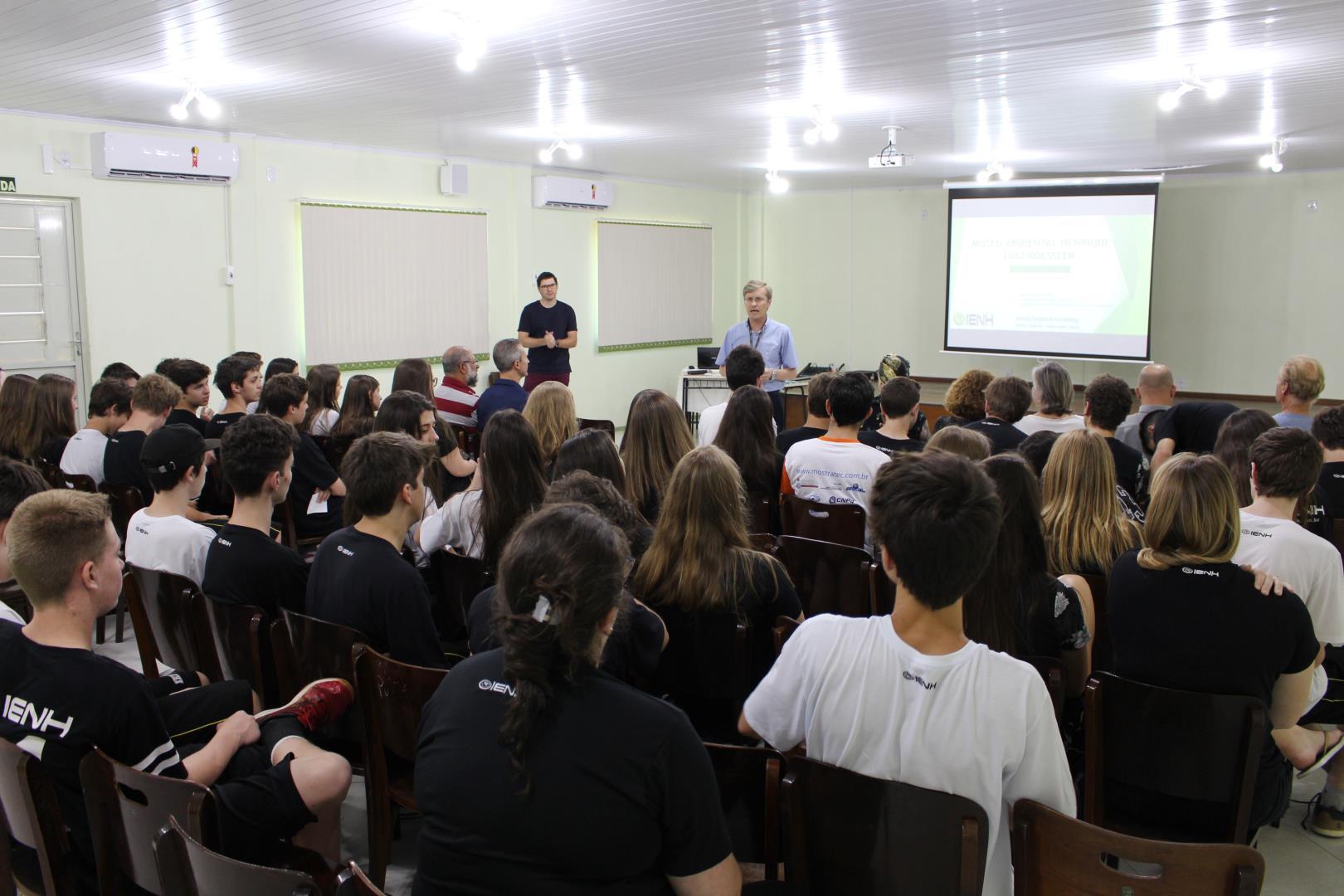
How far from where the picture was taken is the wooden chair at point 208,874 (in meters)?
1.53

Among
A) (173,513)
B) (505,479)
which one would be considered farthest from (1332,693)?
(173,513)

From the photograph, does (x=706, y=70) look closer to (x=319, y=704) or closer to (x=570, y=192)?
(x=319, y=704)

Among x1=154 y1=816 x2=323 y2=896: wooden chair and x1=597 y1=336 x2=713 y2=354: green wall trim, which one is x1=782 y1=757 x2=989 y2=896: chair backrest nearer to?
x1=154 y1=816 x2=323 y2=896: wooden chair

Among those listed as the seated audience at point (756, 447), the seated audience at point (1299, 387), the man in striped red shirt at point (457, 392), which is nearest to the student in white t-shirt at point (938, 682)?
the seated audience at point (756, 447)

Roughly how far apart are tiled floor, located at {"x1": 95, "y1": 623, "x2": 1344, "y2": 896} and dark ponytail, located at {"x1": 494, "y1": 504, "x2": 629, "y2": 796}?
1.63 metres

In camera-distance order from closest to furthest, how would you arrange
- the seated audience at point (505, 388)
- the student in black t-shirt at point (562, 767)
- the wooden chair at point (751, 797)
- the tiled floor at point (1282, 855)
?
the student in black t-shirt at point (562, 767) < the wooden chair at point (751, 797) < the tiled floor at point (1282, 855) < the seated audience at point (505, 388)

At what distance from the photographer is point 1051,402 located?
17.0 ft

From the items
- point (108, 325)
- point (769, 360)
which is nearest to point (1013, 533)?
point (769, 360)

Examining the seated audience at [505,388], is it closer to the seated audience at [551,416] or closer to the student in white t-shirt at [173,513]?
the seated audience at [551,416]

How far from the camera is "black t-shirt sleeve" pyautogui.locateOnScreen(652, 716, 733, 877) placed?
4.76 feet

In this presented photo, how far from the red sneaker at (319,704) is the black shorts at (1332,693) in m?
2.67

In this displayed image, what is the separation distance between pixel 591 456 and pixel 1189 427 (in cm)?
354

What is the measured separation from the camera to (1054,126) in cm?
775

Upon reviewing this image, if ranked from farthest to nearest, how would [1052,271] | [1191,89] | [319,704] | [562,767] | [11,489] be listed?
[1052,271] < [1191,89] < [11,489] < [319,704] < [562,767]
